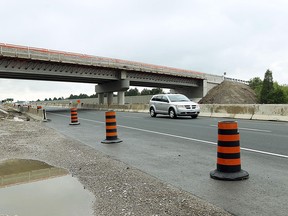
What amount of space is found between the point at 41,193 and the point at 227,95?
73455 mm

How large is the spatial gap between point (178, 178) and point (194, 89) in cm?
7138

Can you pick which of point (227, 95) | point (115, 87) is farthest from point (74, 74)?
point (227, 95)

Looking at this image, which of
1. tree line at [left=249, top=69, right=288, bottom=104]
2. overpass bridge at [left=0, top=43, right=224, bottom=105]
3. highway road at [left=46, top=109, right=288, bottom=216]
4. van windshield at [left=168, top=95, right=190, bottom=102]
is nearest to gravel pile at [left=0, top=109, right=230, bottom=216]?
highway road at [left=46, top=109, right=288, bottom=216]

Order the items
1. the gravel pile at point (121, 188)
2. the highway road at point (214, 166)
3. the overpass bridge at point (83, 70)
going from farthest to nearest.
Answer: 1. the overpass bridge at point (83, 70)
2. the highway road at point (214, 166)
3. the gravel pile at point (121, 188)

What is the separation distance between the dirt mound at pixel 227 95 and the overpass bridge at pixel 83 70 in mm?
3819

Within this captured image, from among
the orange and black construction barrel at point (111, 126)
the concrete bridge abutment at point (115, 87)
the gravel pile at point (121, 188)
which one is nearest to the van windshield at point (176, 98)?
the orange and black construction barrel at point (111, 126)

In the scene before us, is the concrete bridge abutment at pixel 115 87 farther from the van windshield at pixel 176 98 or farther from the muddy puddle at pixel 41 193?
the muddy puddle at pixel 41 193

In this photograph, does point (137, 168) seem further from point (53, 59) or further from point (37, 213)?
point (53, 59)

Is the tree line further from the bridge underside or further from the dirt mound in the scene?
the bridge underside

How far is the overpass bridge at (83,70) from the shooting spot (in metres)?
37.8

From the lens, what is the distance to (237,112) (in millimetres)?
20391

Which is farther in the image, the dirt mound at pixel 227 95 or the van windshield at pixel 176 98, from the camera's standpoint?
the dirt mound at pixel 227 95

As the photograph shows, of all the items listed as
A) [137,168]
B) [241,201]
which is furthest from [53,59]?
[241,201]

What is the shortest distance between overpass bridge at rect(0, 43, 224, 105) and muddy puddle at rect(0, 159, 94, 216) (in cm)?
3448
